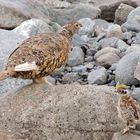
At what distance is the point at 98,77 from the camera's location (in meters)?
12.2

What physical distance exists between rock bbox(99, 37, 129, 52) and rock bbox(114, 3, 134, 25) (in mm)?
3666

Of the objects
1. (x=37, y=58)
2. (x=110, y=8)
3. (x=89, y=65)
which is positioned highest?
(x=37, y=58)

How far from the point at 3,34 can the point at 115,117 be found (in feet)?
17.4

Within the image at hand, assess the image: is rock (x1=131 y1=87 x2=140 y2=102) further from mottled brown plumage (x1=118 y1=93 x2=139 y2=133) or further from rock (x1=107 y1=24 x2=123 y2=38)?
rock (x1=107 y1=24 x2=123 y2=38)

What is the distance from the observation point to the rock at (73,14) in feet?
61.3

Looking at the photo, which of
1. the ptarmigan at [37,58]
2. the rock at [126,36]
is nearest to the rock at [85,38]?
the rock at [126,36]

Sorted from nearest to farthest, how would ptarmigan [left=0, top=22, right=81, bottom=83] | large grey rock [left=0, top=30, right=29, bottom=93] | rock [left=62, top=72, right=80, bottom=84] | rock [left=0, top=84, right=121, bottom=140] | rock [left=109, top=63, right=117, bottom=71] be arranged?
ptarmigan [left=0, top=22, right=81, bottom=83] → rock [left=0, top=84, right=121, bottom=140] → large grey rock [left=0, top=30, right=29, bottom=93] → rock [left=62, top=72, right=80, bottom=84] → rock [left=109, top=63, right=117, bottom=71]

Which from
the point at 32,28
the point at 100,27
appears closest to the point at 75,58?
the point at 32,28

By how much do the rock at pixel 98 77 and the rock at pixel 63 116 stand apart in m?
4.16

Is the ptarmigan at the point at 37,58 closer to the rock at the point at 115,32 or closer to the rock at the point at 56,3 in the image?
the rock at the point at 115,32

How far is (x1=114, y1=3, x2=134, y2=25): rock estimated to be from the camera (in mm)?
18688

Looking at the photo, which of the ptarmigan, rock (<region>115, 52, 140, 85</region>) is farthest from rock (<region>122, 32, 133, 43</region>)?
the ptarmigan

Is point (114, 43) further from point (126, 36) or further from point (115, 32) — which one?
point (115, 32)

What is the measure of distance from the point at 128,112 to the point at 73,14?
464 inches
